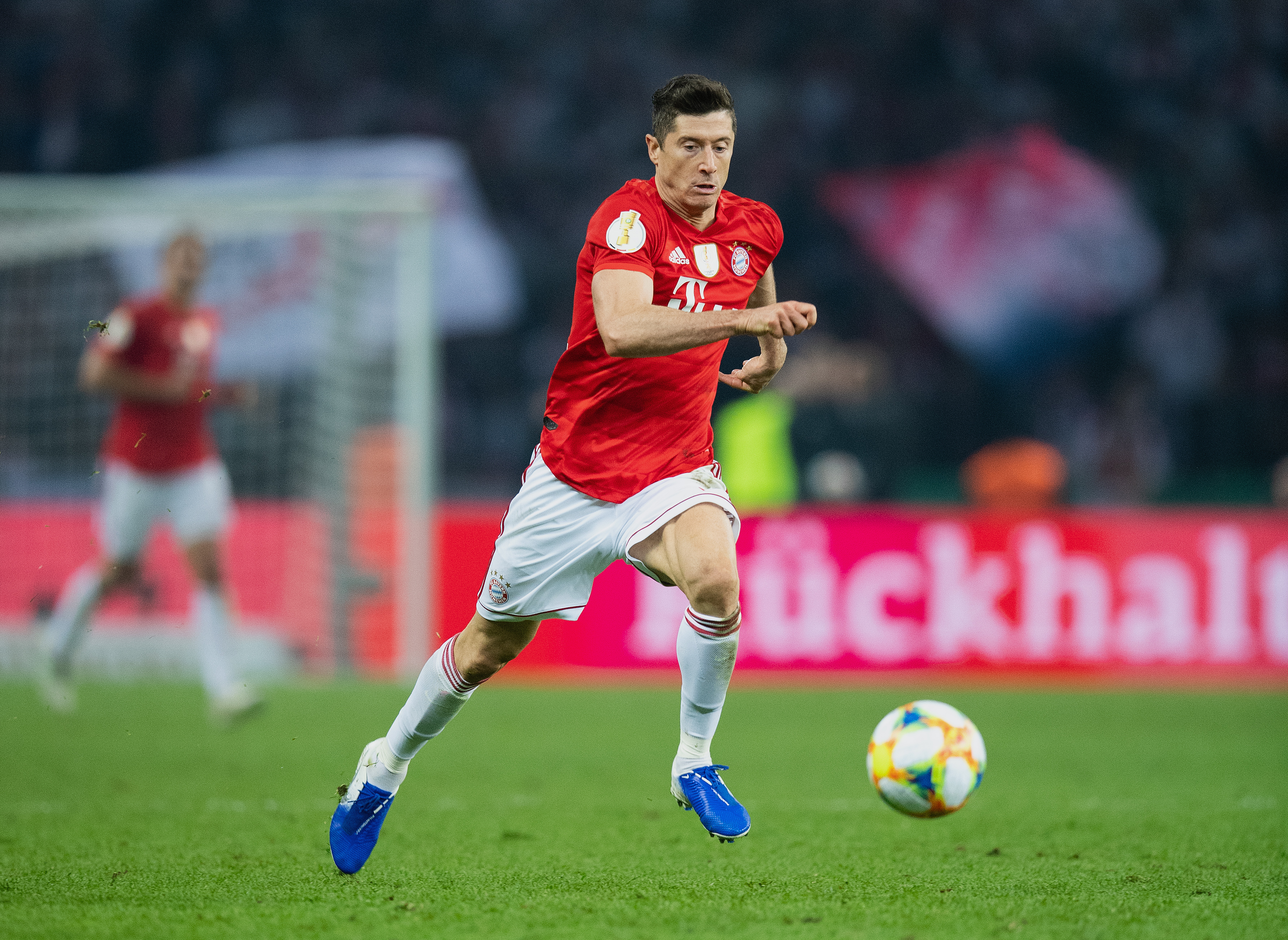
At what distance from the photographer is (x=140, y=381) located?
8.74 metres

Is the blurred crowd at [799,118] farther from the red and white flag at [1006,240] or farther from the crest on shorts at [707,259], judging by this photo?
the crest on shorts at [707,259]

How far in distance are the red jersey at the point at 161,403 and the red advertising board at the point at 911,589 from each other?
2.36 m

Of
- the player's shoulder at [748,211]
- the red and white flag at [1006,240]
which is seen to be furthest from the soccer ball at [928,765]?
the red and white flag at [1006,240]

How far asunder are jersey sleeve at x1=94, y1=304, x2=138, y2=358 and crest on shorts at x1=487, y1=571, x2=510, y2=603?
4612 mm

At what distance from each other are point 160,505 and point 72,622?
0.82m

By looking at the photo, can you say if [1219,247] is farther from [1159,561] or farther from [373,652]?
[373,652]

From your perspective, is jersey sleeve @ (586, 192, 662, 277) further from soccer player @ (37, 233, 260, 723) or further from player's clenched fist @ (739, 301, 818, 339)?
soccer player @ (37, 233, 260, 723)

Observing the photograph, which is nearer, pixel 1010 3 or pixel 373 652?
pixel 373 652

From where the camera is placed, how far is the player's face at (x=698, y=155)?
172 inches

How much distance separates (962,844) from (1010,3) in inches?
660

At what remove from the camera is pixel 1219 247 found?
18797mm

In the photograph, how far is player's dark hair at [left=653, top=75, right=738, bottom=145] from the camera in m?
4.37

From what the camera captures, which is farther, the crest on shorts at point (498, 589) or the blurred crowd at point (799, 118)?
the blurred crowd at point (799, 118)

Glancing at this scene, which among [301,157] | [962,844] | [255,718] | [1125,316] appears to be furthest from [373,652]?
[1125,316]
